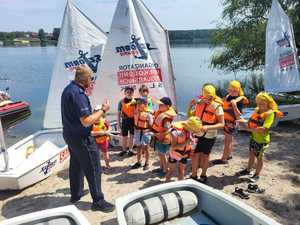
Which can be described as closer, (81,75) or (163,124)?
(81,75)

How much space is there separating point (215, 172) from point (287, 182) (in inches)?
47.8

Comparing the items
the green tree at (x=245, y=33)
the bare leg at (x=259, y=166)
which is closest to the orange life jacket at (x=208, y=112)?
the bare leg at (x=259, y=166)

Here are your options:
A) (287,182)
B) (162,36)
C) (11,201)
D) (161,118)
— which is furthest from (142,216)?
(162,36)

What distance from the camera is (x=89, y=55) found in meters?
7.55

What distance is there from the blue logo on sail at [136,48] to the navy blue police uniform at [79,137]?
3.06 m

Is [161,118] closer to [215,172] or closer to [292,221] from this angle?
[215,172]

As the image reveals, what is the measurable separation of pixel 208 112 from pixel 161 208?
1925 millimetres

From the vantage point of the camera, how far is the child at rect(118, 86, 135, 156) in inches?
255

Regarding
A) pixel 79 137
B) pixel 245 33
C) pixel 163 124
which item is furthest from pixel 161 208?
pixel 245 33

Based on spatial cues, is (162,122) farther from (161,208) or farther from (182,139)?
(161,208)

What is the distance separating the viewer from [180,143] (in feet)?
15.9

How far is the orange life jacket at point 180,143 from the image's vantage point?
482 centimetres

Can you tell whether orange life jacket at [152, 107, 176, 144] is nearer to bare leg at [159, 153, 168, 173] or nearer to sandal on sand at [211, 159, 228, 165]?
bare leg at [159, 153, 168, 173]

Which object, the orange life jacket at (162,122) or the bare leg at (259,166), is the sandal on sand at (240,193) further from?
the orange life jacket at (162,122)
